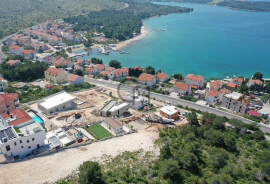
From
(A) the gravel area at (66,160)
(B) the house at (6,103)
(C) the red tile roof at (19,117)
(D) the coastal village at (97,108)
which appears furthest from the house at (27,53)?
(A) the gravel area at (66,160)

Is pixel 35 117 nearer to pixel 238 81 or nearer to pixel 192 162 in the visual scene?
pixel 192 162

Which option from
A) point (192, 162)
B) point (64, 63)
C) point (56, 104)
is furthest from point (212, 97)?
point (64, 63)

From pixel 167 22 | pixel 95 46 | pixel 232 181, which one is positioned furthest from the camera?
pixel 167 22

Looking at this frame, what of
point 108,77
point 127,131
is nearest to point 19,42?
point 108,77

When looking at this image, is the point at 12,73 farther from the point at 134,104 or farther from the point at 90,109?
the point at 134,104

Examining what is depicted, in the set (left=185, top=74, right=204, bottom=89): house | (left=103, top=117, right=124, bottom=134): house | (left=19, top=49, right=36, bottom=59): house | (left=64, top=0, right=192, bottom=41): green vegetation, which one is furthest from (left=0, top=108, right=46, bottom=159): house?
(left=64, top=0, right=192, bottom=41): green vegetation
